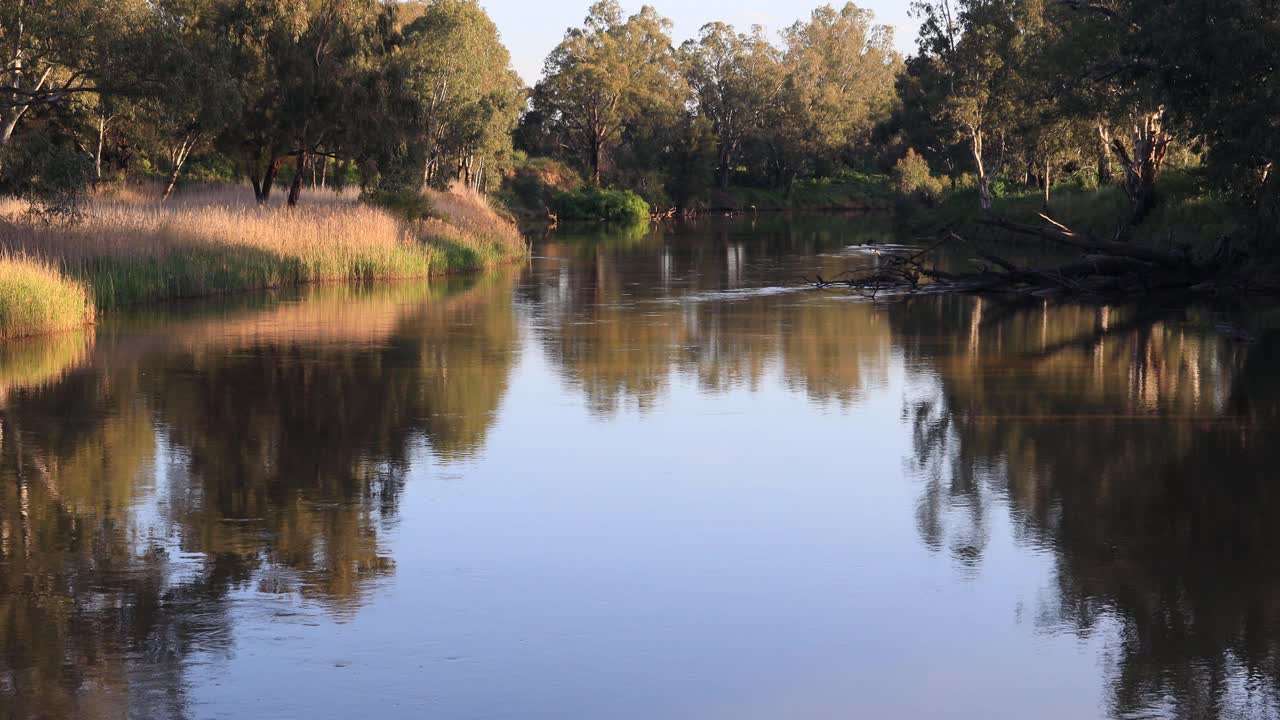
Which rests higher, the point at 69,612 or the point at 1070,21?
the point at 1070,21

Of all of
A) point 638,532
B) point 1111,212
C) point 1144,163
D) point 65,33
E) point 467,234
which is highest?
point 65,33

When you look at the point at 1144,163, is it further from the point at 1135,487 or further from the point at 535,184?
the point at 535,184

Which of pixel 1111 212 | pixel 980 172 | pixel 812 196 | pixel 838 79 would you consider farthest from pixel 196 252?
pixel 838 79

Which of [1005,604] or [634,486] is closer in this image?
[1005,604]

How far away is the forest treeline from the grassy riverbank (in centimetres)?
161

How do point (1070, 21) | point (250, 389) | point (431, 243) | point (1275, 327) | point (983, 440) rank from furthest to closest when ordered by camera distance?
point (1070, 21) < point (431, 243) < point (1275, 327) < point (250, 389) < point (983, 440)

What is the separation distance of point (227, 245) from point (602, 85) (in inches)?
3383

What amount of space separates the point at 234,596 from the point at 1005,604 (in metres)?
5.12

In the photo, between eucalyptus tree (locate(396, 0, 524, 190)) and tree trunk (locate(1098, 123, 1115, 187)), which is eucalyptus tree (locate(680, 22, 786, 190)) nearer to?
eucalyptus tree (locate(396, 0, 524, 190))

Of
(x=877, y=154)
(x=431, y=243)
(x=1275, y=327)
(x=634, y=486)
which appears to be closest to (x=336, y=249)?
(x=431, y=243)

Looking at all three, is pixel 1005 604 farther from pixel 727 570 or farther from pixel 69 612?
pixel 69 612

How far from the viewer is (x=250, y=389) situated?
18.3 m

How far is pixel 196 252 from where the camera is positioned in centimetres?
3200

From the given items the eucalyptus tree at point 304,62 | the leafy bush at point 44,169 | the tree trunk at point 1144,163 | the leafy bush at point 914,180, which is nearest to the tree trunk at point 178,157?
the eucalyptus tree at point 304,62
